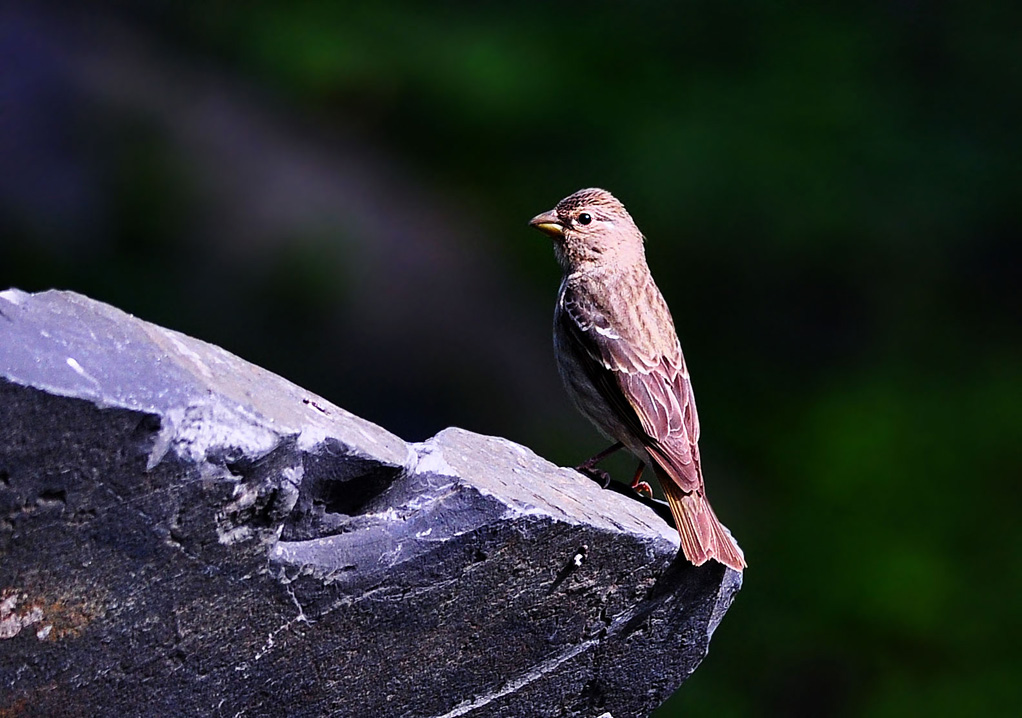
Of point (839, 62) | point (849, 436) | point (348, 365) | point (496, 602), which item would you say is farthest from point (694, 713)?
point (839, 62)

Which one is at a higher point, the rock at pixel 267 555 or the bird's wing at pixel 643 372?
the bird's wing at pixel 643 372

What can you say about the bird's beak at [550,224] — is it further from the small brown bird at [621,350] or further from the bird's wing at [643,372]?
the bird's wing at [643,372]

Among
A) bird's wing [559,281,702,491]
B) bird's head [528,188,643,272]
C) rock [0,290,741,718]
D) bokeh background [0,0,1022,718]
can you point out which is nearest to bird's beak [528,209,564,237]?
bird's head [528,188,643,272]

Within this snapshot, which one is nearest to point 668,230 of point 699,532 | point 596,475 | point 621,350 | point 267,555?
point 621,350

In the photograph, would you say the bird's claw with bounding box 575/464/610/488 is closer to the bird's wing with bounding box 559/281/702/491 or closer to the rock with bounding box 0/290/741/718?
the bird's wing with bounding box 559/281/702/491

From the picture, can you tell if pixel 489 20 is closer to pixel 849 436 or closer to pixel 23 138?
pixel 23 138

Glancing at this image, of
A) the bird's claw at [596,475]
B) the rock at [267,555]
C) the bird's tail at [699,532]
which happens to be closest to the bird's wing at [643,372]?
the bird's tail at [699,532]

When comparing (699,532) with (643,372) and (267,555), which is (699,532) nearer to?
(643,372)
